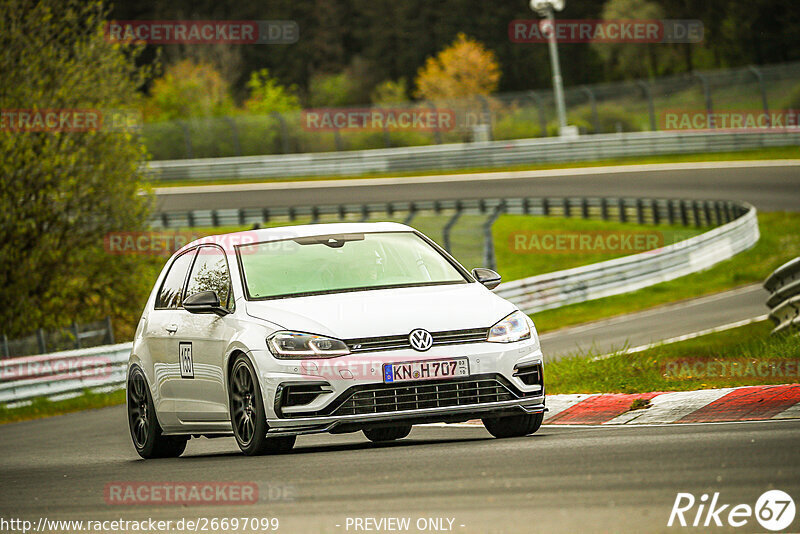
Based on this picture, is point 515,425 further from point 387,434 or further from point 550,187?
point 550,187

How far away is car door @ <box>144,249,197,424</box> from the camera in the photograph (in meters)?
9.70

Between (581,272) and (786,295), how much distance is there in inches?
518

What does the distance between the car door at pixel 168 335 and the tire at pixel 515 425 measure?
2.33 m

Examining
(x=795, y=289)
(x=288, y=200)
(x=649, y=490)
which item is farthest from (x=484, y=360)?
(x=288, y=200)

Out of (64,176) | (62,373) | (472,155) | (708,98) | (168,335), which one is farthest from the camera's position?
(472,155)

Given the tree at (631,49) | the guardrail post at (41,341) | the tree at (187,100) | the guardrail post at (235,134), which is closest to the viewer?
the guardrail post at (41,341)

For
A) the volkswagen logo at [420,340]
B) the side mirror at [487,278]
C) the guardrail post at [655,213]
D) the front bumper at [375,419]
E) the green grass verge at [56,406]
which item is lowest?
the guardrail post at [655,213]

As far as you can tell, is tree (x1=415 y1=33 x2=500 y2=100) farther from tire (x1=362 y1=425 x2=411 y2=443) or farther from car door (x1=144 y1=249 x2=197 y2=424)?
tire (x1=362 y1=425 x2=411 y2=443)

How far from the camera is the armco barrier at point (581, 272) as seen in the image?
20578 mm

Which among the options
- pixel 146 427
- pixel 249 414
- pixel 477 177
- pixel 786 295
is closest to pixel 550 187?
pixel 477 177

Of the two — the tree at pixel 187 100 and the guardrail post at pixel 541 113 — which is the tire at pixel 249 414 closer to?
the guardrail post at pixel 541 113

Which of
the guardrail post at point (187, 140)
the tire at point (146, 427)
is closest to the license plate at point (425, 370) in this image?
the tire at point (146, 427)

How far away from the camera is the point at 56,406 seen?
66.2 feet

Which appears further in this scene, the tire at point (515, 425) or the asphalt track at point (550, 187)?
the asphalt track at point (550, 187)
